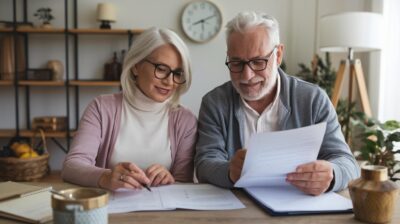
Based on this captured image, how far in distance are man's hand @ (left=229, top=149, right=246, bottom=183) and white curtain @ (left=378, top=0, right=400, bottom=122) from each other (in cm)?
229

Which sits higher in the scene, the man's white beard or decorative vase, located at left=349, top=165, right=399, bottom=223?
the man's white beard

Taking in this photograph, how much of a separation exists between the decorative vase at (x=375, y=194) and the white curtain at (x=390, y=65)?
2372mm

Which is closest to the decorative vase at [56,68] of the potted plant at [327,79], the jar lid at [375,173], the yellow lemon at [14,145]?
the yellow lemon at [14,145]

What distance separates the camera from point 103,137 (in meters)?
1.51

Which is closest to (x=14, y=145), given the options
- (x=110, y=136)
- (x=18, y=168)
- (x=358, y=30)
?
(x=18, y=168)

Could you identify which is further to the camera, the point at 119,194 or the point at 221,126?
the point at 221,126

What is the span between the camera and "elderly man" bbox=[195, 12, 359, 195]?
4.48ft

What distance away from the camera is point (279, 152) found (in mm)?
1030

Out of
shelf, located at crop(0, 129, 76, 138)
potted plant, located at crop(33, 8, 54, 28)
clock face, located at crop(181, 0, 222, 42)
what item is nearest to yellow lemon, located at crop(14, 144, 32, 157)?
shelf, located at crop(0, 129, 76, 138)

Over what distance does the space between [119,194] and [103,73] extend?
3.00 m

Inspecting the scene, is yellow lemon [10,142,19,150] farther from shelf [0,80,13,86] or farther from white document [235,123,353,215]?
white document [235,123,353,215]

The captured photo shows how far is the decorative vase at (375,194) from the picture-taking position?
877mm

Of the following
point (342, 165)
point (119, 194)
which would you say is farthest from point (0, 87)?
point (342, 165)

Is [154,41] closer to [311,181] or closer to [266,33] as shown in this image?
[266,33]
